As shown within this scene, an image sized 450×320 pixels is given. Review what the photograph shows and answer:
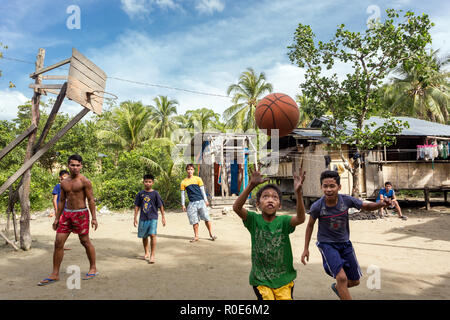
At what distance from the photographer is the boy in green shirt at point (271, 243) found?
2.62 m

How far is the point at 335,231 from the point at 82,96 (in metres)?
5.67

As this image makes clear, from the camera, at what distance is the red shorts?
15.2ft

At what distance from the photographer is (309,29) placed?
12242 mm

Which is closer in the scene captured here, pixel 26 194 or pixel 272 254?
pixel 272 254

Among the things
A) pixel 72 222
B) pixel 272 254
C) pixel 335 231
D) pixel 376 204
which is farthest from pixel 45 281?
pixel 376 204

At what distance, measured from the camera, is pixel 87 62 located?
6746mm

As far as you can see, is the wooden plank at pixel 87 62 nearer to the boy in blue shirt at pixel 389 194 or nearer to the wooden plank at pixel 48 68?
the wooden plank at pixel 48 68

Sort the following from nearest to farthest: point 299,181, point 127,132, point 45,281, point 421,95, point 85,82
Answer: point 299,181, point 45,281, point 85,82, point 127,132, point 421,95

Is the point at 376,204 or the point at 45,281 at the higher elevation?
the point at 376,204

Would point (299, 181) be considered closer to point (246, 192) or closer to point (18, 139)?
point (246, 192)

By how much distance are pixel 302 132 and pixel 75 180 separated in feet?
38.8

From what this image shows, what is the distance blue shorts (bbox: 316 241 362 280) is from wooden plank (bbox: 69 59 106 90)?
578 cm

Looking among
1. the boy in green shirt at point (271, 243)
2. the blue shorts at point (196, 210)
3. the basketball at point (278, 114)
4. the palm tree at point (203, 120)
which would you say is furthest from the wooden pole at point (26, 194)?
the palm tree at point (203, 120)
